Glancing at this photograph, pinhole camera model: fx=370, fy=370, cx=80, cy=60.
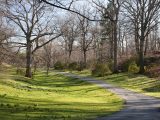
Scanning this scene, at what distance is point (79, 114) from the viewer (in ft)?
59.9

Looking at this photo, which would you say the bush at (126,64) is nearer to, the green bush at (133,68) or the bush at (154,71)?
the green bush at (133,68)

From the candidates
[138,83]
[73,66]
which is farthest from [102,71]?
[73,66]

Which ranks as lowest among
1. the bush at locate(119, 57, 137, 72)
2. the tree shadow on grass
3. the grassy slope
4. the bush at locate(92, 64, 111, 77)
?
the tree shadow on grass

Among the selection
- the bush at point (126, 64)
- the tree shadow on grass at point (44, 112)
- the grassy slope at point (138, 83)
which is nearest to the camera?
the tree shadow on grass at point (44, 112)

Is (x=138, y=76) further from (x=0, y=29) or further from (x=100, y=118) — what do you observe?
(x=100, y=118)

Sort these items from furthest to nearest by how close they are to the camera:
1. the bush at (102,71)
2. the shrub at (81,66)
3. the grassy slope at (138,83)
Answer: the shrub at (81,66) < the bush at (102,71) < the grassy slope at (138,83)

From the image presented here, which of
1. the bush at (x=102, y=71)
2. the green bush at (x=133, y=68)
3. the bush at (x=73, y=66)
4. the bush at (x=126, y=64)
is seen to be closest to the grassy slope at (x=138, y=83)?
the green bush at (x=133, y=68)

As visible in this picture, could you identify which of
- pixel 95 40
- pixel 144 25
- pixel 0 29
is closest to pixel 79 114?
pixel 0 29

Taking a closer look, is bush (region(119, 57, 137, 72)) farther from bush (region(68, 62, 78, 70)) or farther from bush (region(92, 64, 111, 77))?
bush (region(68, 62, 78, 70))

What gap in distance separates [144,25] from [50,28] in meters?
15.1

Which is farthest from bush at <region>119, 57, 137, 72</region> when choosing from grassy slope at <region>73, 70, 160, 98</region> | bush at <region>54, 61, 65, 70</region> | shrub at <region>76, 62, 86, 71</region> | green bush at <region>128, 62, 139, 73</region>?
bush at <region>54, 61, 65, 70</region>

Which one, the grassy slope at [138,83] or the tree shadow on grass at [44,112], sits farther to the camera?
the grassy slope at [138,83]

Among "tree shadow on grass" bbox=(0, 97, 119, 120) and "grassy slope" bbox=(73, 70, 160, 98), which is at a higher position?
"grassy slope" bbox=(73, 70, 160, 98)

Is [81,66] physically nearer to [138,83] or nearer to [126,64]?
[126,64]
